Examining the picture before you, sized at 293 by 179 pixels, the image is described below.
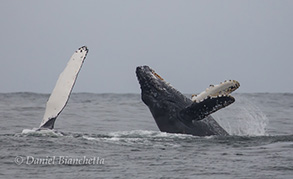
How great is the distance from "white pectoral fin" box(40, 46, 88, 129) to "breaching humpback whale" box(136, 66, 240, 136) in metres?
1.74

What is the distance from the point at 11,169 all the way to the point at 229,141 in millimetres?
4700

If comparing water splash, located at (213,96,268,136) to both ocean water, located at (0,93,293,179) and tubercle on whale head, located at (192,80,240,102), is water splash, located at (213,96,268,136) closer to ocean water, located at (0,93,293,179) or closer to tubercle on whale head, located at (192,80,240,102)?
tubercle on whale head, located at (192,80,240,102)

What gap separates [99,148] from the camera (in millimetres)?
11453

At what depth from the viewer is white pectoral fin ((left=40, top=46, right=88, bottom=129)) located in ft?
38.2

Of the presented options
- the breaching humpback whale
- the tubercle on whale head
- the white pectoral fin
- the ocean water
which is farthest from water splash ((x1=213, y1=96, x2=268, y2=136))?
the white pectoral fin

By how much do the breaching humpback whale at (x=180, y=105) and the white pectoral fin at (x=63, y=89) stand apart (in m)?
1.74

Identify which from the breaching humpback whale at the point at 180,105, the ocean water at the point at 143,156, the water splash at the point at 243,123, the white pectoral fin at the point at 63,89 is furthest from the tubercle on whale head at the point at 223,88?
the white pectoral fin at the point at 63,89

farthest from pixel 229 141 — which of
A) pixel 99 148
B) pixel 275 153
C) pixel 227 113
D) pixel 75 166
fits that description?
pixel 227 113

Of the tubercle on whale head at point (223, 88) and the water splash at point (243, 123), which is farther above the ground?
the tubercle on whale head at point (223, 88)

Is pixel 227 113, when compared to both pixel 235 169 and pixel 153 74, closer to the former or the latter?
pixel 153 74

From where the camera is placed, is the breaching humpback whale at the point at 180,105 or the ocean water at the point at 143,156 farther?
the breaching humpback whale at the point at 180,105

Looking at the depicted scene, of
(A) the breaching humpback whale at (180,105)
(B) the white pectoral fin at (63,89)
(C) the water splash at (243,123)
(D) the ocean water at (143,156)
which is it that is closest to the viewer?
(D) the ocean water at (143,156)

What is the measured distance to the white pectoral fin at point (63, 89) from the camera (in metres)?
11.6

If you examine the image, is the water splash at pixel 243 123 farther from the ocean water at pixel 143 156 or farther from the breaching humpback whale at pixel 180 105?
the ocean water at pixel 143 156
